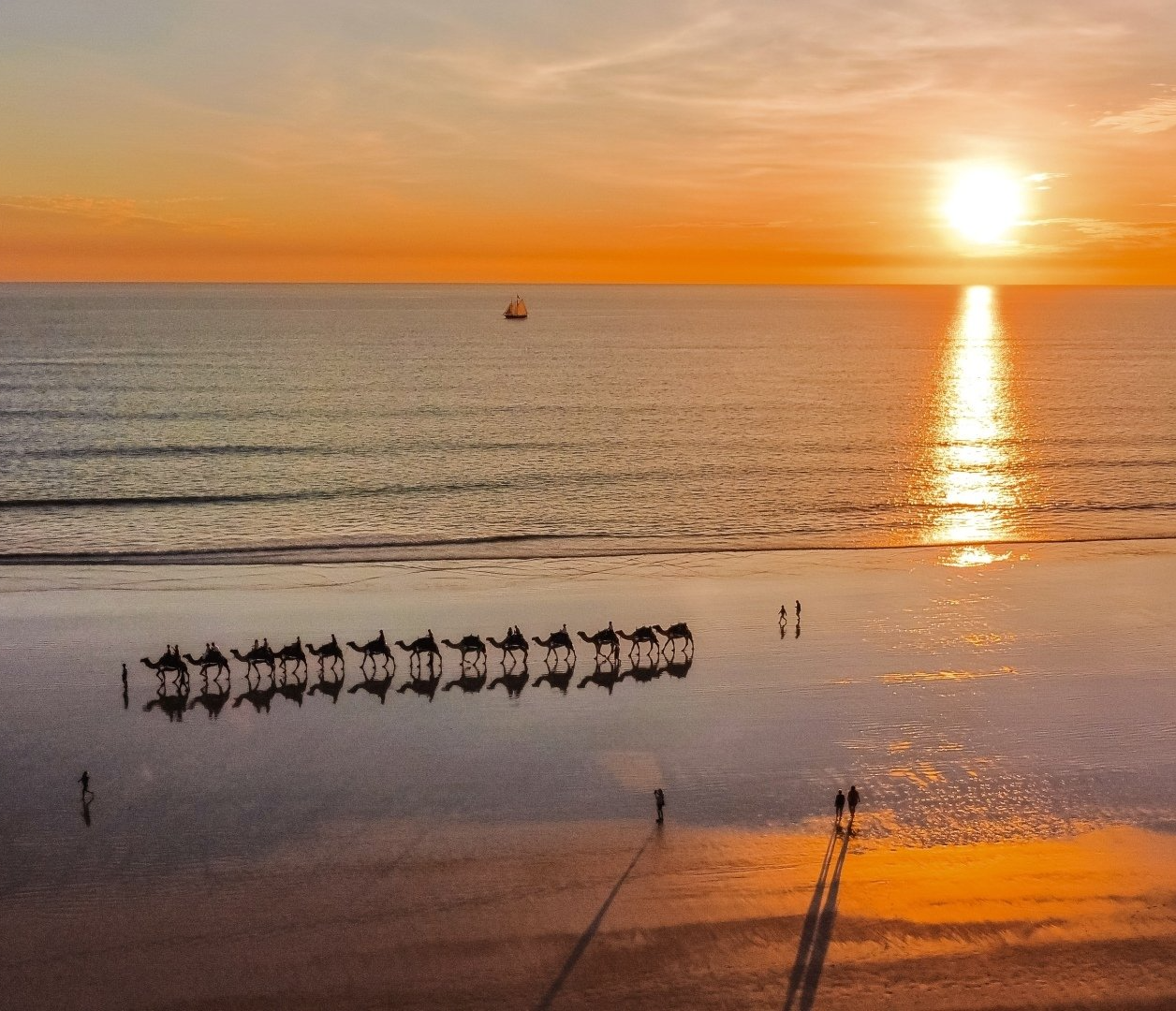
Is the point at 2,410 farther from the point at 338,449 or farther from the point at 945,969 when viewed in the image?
the point at 945,969

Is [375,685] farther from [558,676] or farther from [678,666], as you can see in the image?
[678,666]

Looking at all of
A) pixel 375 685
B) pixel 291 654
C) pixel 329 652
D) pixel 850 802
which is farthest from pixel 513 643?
pixel 850 802

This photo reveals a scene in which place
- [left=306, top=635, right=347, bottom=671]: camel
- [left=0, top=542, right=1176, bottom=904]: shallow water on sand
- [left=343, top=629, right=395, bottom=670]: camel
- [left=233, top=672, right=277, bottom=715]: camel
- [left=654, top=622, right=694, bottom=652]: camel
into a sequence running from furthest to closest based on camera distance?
[left=654, top=622, right=694, bottom=652]: camel → [left=343, top=629, right=395, bottom=670]: camel → [left=306, top=635, right=347, bottom=671]: camel → [left=233, top=672, right=277, bottom=715]: camel → [left=0, top=542, right=1176, bottom=904]: shallow water on sand

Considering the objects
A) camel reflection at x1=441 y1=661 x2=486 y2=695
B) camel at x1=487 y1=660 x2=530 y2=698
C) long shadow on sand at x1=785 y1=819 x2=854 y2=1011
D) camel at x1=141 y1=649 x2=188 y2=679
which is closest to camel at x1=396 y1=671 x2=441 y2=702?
camel reflection at x1=441 y1=661 x2=486 y2=695

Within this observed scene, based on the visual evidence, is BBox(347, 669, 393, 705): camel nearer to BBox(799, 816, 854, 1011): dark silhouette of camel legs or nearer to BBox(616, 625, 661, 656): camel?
BBox(616, 625, 661, 656): camel

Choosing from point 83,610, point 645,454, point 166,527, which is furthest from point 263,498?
point 645,454
